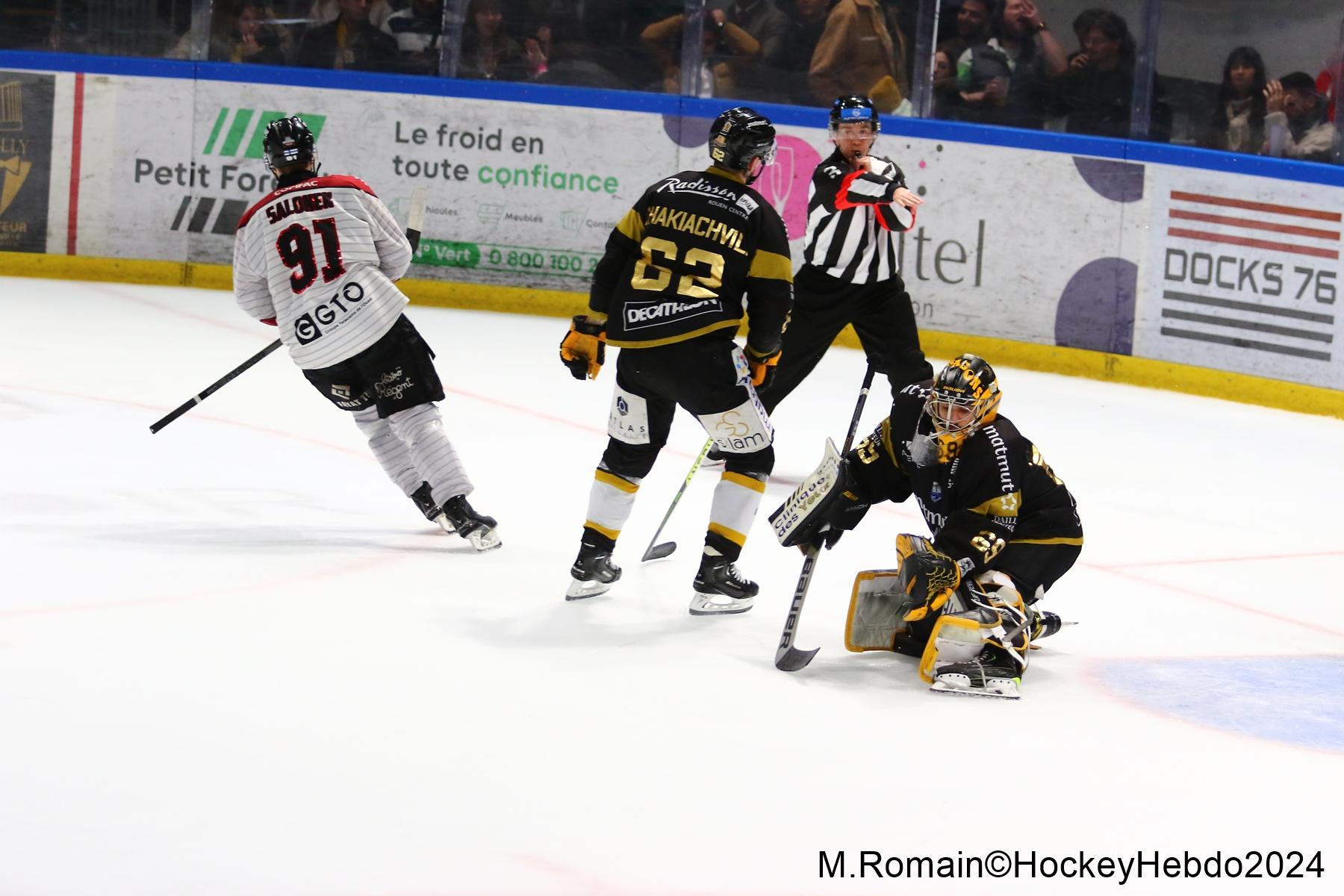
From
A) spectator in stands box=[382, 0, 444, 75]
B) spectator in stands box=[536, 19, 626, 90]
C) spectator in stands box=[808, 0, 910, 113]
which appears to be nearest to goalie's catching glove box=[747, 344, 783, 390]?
spectator in stands box=[808, 0, 910, 113]

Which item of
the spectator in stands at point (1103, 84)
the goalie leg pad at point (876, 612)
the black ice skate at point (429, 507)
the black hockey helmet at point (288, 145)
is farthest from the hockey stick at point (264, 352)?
the spectator in stands at point (1103, 84)

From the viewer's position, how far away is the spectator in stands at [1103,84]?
329 inches

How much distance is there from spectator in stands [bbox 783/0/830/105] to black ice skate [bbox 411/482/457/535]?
4622 millimetres

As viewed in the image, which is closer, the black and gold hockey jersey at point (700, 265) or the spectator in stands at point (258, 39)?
the black and gold hockey jersey at point (700, 265)

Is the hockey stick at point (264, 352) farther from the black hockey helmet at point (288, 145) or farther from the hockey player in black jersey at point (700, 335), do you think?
the hockey player in black jersey at point (700, 335)

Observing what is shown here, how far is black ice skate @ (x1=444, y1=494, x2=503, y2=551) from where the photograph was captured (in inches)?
190

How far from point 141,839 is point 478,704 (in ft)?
3.04

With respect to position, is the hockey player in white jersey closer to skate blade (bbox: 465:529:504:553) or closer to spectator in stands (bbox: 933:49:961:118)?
skate blade (bbox: 465:529:504:553)

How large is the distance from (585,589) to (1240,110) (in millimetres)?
5144

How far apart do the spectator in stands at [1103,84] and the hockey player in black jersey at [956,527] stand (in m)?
4.79

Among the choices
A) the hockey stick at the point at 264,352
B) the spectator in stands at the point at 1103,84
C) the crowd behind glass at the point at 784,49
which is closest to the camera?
the hockey stick at the point at 264,352

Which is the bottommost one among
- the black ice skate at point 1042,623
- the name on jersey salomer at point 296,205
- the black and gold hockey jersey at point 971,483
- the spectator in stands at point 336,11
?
the black ice skate at point 1042,623

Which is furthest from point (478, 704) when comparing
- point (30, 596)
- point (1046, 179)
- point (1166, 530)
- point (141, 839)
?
point (1046, 179)

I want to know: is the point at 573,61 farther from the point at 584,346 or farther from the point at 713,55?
the point at 584,346
